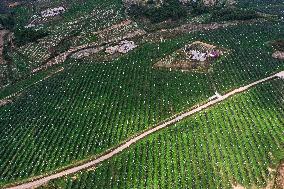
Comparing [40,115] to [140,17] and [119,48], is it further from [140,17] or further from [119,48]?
[140,17]

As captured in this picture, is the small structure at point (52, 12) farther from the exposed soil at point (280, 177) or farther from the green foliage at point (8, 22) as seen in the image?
the exposed soil at point (280, 177)

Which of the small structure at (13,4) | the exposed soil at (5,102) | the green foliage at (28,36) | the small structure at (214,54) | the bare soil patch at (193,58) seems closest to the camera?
the exposed soil at (5,102)

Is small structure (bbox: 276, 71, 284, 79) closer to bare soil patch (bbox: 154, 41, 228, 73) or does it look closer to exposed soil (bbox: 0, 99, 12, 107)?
A: bare soil patch (bbox: 154, 41, 228, 73)

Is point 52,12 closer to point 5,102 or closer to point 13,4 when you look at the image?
point 13,4

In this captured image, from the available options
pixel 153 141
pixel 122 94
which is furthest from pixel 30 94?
pixel 153 141

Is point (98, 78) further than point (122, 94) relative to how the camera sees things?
Yes

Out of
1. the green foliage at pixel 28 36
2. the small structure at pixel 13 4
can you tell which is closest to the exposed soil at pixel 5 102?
the green foliage at pixel 28 36

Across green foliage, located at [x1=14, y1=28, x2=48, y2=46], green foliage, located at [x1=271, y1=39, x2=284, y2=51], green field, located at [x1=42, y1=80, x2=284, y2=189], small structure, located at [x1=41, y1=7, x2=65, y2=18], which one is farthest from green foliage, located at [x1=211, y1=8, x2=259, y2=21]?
green foliage, located at [x1=14, y1=28, x2=48, y2=46]
